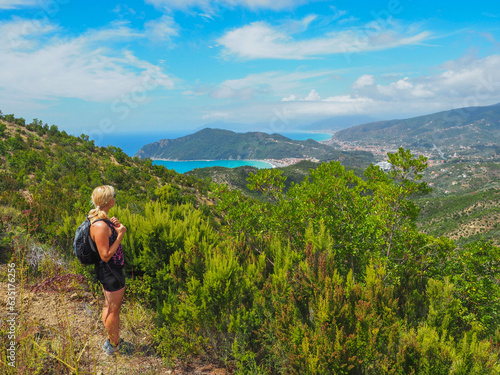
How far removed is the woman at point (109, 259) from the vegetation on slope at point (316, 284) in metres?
0.48

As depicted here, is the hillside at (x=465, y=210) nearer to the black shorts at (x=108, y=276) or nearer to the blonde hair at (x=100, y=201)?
the black shorts at (x=108, y=276)

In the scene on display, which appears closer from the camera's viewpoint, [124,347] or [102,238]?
[102,238]

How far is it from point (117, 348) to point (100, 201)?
1.52m

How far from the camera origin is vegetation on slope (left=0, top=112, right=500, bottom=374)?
7.66 ft

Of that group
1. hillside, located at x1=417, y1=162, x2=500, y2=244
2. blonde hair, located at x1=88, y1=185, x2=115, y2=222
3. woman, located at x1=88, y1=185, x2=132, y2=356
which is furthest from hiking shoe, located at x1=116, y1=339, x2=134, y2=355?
hillside, located at x1=417, y1=162, x2=500, y2=244

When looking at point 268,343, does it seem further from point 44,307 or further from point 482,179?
point 482,179

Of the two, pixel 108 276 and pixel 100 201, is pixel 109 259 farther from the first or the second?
pixel 100 201

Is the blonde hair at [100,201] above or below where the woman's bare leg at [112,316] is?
above

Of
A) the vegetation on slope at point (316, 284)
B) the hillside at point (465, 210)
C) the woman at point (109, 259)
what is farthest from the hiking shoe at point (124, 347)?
the hillside at point (465, 210)

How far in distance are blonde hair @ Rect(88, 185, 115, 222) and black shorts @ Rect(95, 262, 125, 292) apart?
0.52m

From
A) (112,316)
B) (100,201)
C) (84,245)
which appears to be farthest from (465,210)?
(84,245)

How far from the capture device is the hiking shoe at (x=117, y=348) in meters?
2.67

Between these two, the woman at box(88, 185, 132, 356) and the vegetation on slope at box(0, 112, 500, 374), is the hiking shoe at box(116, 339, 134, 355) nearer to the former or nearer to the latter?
the woman at box(88, 185, 132, 356)

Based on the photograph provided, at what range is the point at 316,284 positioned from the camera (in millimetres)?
2715
